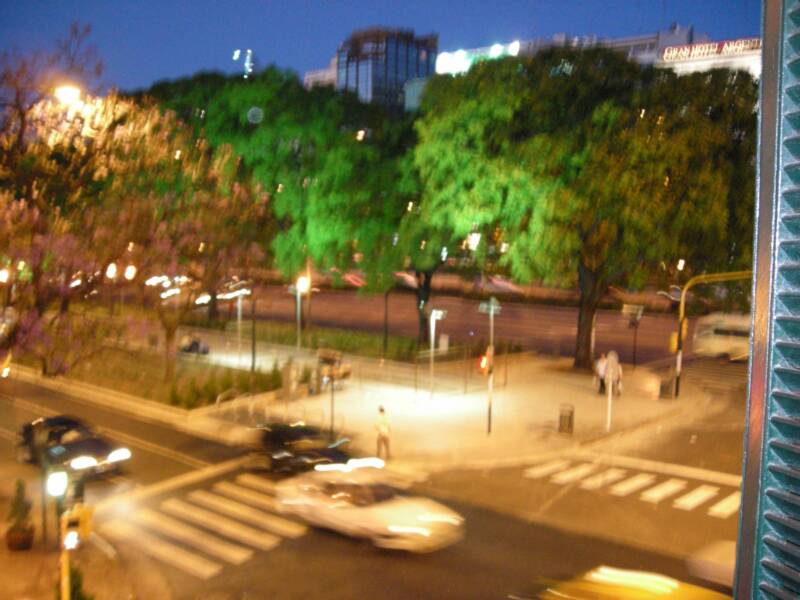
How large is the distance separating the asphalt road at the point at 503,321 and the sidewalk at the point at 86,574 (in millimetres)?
25464

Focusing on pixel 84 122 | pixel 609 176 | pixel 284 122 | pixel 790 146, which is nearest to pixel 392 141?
pixel 284 122

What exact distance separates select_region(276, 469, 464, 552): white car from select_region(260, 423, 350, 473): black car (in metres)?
2.56

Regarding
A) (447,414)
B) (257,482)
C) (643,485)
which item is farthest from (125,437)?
(643,485)

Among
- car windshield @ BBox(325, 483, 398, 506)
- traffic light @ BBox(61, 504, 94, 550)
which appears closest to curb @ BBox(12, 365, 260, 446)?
car windshield @ BBox(325, 483, 398, 506)

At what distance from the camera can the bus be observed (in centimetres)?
3938

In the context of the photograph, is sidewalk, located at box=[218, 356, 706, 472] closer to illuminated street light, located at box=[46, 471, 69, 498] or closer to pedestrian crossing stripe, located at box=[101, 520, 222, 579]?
pedestrian crossing stripe, located at box=[101, 520, 222, 579]

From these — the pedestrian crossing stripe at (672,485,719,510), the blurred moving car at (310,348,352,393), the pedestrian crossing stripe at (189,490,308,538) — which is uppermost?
the blurred moving car at (310,348,352,393)

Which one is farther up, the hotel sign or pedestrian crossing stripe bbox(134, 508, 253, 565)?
the hotel sign

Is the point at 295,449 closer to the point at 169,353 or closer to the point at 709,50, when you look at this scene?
the point at 169,353

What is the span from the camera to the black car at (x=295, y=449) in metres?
18.5

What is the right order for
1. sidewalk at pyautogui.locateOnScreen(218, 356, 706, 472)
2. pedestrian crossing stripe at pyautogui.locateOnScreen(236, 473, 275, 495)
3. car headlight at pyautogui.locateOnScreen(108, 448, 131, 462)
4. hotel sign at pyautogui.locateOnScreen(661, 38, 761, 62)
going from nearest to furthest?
1. pedestrian crossing stripe at pyautogui.locateOnScreen(236, 473, 275, 495)
2. car headlight at pyautogui.locateOnScreen(108, 448, 131, 462)
3. sidewalk at pyautogui.locateOnScreen(218, 356, 706, 472)
4. hotel sign at pyautogui.locateOnScreen(661, 38, 761, 62)

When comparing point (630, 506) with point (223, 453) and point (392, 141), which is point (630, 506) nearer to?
point (223, 453)

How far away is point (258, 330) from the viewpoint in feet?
140

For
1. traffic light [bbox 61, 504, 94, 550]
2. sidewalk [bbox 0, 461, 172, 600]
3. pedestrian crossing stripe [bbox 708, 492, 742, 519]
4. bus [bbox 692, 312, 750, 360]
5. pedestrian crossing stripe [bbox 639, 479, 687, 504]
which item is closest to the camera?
traffic light [bbox 61, 504, 94, 550]
